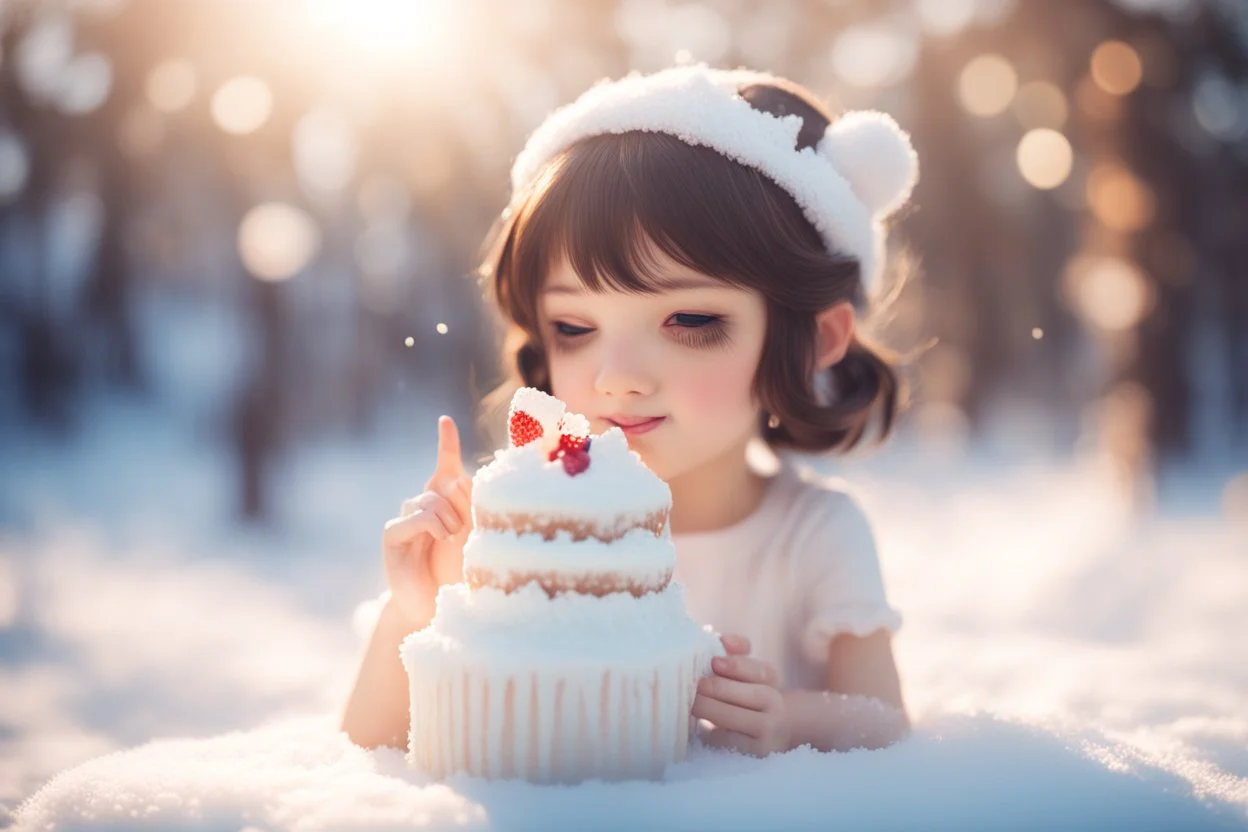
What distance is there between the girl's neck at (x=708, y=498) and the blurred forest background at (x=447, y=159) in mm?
1564

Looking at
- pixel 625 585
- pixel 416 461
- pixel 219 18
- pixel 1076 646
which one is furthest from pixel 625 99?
pixel 416 461

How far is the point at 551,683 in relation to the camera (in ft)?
4.13

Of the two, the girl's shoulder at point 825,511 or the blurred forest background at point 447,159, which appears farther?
the blurred forest background at point 447,159

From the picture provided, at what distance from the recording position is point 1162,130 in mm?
5867

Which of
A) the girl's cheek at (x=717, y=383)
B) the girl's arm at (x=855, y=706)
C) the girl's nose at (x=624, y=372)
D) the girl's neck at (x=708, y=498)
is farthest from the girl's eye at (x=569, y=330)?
the girl's arm at (x=855, y=706)

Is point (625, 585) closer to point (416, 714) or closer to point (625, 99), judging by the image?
point (416, 714)

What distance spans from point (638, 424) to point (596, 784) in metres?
0.72

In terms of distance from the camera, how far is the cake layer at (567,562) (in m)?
1.27

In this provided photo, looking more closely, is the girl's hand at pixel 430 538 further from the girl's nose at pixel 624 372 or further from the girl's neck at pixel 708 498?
the girl's neck at pixel 708 498

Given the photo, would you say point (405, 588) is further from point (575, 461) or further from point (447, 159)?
point (447, 159)

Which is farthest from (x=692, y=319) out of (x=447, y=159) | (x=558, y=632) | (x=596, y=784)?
(x=447, y=159)

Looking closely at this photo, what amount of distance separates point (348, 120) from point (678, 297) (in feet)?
12.6

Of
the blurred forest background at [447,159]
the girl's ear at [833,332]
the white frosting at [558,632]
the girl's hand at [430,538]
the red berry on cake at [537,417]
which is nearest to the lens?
the white frosting at [558,632]

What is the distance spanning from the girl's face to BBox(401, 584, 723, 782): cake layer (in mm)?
511
